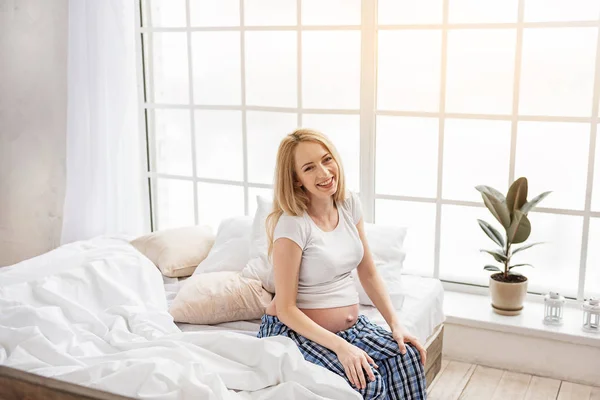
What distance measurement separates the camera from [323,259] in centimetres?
239

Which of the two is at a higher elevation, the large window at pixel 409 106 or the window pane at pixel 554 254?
the large window at pixel 409 106

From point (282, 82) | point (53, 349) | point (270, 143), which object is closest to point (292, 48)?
point (282, 82)

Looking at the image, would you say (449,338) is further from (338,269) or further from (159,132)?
(159,132)

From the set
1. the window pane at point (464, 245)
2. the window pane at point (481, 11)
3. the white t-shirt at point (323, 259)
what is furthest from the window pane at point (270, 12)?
the white t-shirt at point (323, 259)

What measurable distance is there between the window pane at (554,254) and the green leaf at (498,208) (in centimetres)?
25

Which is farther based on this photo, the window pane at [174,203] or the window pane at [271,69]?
the window pane at [174,203]

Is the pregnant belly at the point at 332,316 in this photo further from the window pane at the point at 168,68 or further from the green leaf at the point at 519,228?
the window pane at the point at 168,68

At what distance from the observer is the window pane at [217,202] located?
13.6ft

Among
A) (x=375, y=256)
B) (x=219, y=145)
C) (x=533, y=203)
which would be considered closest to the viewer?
(x=375, y=256)

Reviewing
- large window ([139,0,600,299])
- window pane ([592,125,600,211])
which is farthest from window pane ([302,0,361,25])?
window pane ([592,125,600,211])

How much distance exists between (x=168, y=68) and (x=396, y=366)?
2.55 meters

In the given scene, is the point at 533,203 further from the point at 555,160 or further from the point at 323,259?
the point at 323,259

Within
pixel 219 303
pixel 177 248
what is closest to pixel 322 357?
pixel 219 303

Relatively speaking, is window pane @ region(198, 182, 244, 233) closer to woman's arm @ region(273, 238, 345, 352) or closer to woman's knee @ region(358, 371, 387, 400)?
woman's arm @ region(273, 238, 345, 352)
